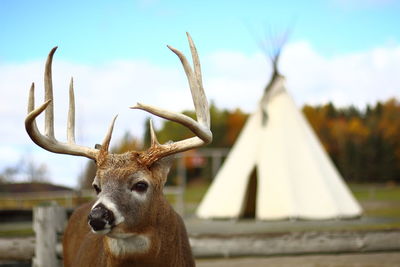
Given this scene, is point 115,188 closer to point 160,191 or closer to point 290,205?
point 160,191

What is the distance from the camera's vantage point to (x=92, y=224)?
3707 mm

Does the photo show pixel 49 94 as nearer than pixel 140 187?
No

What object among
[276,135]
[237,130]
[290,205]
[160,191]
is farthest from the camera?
[237,130]

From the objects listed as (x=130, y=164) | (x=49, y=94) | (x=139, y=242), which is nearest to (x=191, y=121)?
(x=130, y=164)

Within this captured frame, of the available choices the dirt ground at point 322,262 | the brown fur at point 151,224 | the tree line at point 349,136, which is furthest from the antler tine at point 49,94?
the tree line at point 349,136

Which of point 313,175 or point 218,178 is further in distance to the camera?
point 218,178

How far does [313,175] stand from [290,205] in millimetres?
1340

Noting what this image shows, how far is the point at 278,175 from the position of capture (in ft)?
62.1

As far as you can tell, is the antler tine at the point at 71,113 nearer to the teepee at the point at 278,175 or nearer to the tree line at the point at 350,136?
the teepee at the point at 278,175

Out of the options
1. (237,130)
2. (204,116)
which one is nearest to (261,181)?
(204,116)

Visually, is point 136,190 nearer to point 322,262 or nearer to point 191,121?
point 191,121

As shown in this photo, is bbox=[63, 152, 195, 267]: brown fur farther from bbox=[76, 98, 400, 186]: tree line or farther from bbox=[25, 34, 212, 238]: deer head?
bbox=[76, 98, 400, 186]: tree line

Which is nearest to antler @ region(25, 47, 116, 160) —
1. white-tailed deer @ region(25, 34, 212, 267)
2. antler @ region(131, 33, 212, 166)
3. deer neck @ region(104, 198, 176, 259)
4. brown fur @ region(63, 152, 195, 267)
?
white-tailed deer @ region(25, 34, 212, 267)

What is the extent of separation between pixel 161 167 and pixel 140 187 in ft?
0.94
